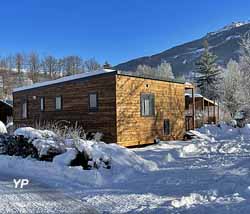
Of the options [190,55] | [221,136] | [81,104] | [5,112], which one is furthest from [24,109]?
[190,55]

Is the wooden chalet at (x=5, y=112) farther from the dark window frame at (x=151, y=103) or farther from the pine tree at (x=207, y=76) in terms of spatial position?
the pine tree at (x=207, y=76)

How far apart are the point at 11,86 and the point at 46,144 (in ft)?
150

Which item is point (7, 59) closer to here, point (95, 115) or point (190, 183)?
point (95, 115)

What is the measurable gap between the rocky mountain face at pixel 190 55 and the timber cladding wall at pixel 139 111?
59456mm

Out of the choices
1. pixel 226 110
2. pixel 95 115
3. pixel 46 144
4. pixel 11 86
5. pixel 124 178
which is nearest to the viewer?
pixel 124 178

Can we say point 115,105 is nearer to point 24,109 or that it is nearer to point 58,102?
point 58,102

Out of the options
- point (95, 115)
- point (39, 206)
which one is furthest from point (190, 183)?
→ point (95, 115)

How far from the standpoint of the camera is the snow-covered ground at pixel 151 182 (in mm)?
5273

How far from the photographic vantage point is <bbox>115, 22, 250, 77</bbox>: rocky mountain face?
9238 centimetres

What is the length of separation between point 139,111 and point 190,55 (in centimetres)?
11251

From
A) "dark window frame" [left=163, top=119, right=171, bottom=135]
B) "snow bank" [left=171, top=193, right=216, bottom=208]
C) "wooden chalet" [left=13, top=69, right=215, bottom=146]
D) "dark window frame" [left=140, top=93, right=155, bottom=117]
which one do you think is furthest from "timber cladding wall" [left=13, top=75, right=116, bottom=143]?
"snow bank" [left=171, top=193, right=216, bottom=208]

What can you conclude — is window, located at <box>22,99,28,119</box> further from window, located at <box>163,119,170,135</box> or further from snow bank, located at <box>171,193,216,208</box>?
snow bank, located at <box>171,193,216,208</box>

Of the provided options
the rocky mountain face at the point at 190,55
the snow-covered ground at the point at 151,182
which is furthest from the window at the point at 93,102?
the rocky mountain face at the point at 190,55

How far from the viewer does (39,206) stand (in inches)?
215
